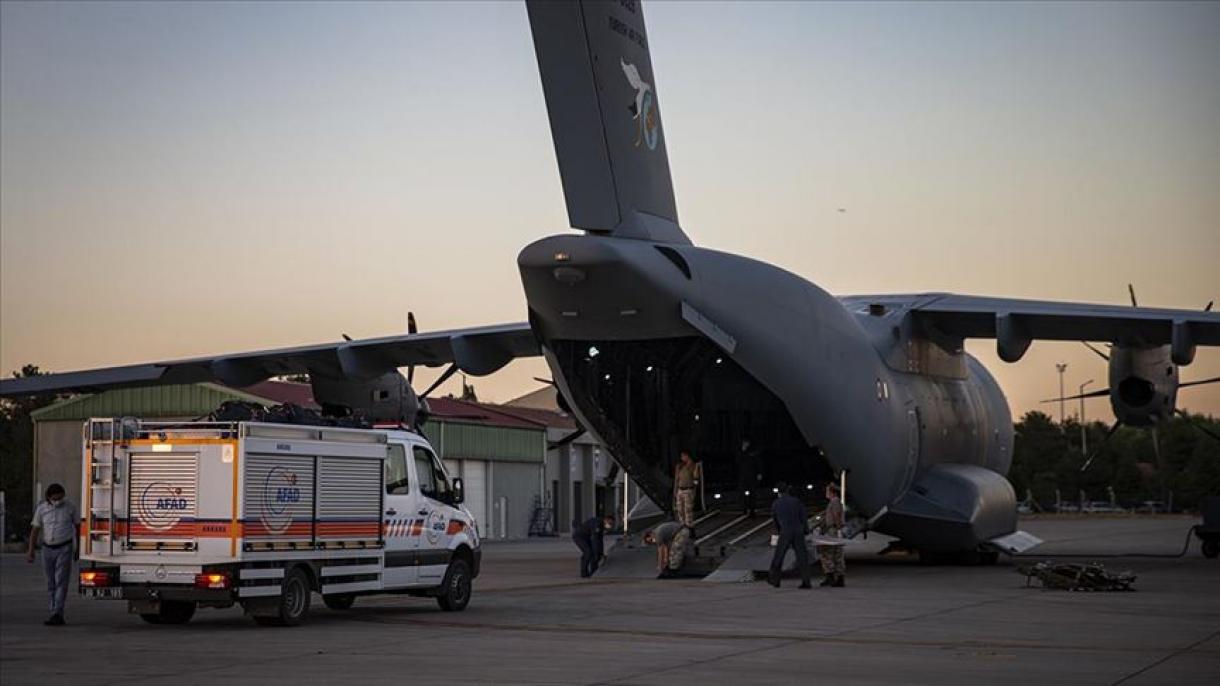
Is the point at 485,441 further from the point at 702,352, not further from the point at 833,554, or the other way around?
the point at 833,554

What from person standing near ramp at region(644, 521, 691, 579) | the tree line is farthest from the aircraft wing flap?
the tree line

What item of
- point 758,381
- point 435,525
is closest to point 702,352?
point 758,381

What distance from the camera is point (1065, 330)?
25.4m

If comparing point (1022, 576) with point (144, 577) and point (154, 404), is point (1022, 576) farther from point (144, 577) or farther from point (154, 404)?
point (154, 404)

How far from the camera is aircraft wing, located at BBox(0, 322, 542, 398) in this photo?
2667cm

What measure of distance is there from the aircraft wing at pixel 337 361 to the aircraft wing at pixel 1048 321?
5925mm

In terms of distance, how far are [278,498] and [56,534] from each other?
317 cm

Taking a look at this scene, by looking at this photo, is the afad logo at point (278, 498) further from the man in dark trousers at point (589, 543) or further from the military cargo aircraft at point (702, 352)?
the man in dark trousers at point (589, 543)

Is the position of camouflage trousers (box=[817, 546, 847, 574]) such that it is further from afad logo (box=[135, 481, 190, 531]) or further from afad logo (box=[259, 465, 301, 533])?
afad logo (box=[135, 481, 190, 531])

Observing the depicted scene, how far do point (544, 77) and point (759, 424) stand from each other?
26.2 ft

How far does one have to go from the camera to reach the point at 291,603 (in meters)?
16.0

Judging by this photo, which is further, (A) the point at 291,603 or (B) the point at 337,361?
(B) the point at 337,361

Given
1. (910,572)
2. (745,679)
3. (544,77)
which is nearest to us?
(745,679)

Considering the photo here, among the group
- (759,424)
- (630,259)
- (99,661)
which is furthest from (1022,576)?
(99,661)
